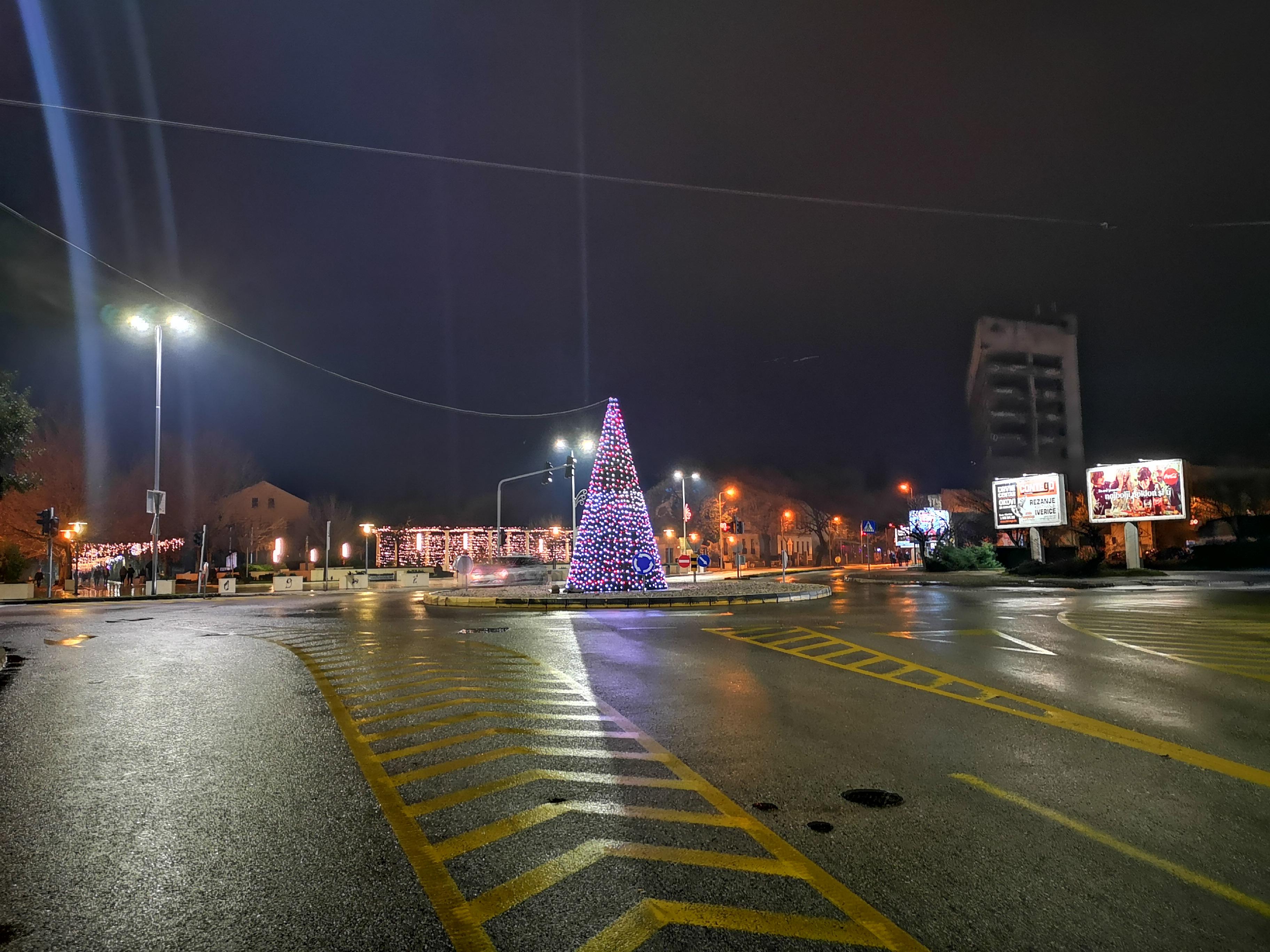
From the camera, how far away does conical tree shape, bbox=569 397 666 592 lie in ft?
88.1

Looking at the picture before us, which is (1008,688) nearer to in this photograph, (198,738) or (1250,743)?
(1250,743)

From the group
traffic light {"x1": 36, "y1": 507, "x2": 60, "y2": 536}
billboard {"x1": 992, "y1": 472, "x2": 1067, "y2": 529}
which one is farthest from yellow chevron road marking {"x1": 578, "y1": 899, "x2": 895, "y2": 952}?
billboard {"x1": 992, "y1": 472, "x2": 1067, "y2": 529}

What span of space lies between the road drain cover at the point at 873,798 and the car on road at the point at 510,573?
116ft

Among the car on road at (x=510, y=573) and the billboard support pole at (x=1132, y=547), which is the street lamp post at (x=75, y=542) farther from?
the billboard support pole at (x=1132, y=547)

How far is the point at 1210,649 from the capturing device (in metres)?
11.7

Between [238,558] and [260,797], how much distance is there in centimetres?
7640

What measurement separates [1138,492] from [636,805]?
173 feet

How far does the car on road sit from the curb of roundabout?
14.5 m

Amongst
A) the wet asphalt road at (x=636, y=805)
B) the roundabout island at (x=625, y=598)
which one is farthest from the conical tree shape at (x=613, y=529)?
the wet asphalt road at (x=636, y=805)

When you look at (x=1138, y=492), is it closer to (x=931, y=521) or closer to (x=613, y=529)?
(x=931, y=521)

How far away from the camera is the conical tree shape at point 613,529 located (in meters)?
26.8

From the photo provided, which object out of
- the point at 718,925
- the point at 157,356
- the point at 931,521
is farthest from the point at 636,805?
the point at 931,521

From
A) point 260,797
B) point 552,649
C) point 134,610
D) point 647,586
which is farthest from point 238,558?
point 260,797

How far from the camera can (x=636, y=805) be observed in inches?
185
